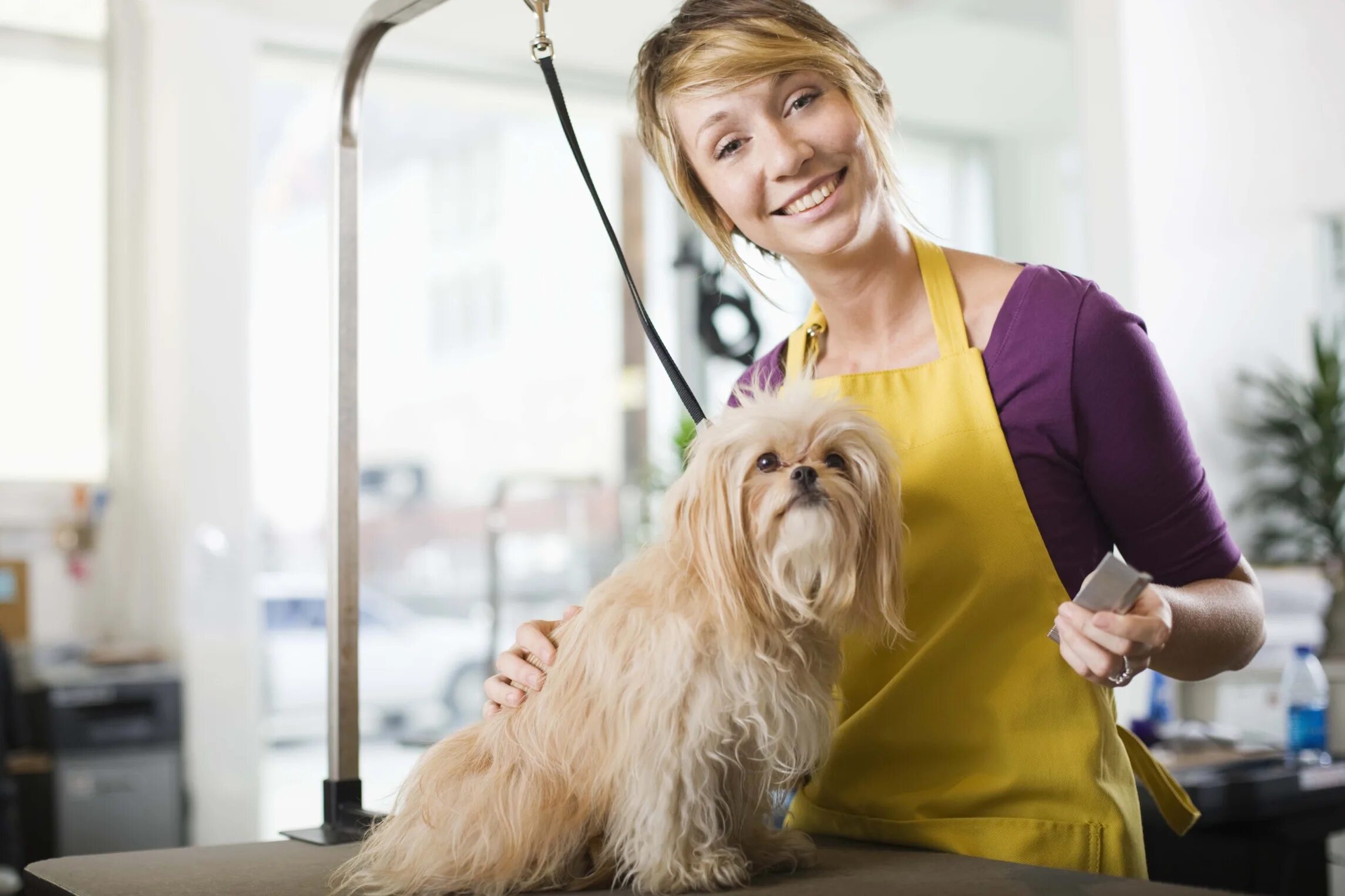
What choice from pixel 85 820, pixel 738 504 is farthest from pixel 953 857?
pixel 85 820

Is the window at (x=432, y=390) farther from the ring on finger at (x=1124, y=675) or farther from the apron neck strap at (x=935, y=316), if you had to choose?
the ring on finger at (x=1124, y=675)

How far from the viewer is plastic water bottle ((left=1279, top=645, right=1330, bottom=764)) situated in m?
3.53

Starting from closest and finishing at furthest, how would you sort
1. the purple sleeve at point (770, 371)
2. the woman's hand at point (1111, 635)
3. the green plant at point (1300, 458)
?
the woman's hand at point (1111, 635) < the purple sleeve at point (770, 371) < the green plant at point (1300, 458)

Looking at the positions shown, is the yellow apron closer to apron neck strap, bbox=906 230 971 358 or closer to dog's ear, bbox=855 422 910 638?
apron neck strap, bbox=906 230 971 358

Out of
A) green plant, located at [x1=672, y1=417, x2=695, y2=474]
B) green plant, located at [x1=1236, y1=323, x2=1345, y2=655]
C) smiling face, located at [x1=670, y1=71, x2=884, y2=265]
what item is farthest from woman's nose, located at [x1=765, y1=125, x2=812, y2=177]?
green plant, located at [x1=1236, y1=323, x2=1345, y2=655]

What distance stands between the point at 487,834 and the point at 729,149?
31.6 inches

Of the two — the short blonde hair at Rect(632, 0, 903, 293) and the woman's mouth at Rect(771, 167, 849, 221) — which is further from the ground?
the short blonde hair at Rect(632, 0, 903, 293)

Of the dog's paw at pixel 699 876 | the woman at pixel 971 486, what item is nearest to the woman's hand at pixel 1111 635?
the woman at pixel 971 486

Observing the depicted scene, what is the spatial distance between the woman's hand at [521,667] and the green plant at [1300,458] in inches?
205

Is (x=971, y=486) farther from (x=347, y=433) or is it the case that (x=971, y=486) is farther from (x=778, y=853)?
(x=347, y=433)

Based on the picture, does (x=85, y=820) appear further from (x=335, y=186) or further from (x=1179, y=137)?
(x=1179, y=137)

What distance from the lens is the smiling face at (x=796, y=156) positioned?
4.80 feet

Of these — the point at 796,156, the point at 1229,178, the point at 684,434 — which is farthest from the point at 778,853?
the point at 1229,178

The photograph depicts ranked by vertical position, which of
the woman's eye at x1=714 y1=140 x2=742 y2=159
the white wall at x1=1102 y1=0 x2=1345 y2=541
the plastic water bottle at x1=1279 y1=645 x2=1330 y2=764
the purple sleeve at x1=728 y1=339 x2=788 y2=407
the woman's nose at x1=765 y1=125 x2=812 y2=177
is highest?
the white wall at x1=1102 y1=0 x2=1345 y2=541
